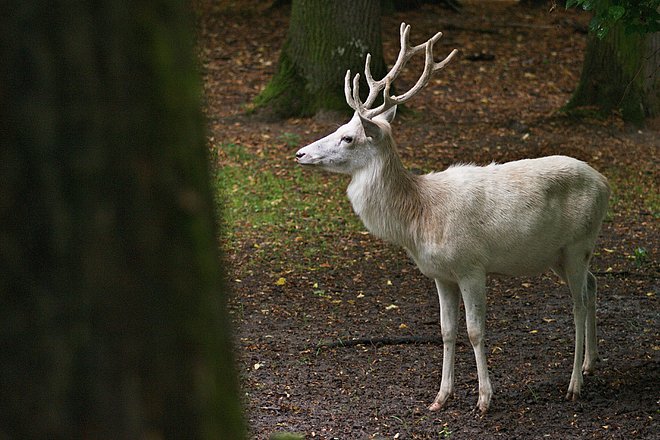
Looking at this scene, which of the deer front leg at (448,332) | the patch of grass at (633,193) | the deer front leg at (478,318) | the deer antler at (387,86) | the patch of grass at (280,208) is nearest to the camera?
the deer front leg at (478,318)

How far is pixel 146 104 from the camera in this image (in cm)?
166

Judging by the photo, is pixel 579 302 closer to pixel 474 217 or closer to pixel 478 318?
pixel 478 318

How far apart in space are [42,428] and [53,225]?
34 centimetres

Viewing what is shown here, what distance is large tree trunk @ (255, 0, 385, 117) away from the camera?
43.1ft

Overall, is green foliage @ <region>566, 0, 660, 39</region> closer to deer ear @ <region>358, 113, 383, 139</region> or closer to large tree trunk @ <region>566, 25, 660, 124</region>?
deer ear @ <region>358, 113, 383, 139</region>

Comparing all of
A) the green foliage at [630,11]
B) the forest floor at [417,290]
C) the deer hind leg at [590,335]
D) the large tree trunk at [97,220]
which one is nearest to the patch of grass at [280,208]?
the forest floor at [417,290]

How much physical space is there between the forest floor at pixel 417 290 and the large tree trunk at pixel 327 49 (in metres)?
0.34

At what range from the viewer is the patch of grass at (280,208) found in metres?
9.47

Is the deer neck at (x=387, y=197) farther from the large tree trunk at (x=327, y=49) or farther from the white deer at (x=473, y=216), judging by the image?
the large tree trunk at (x=327, y=49)

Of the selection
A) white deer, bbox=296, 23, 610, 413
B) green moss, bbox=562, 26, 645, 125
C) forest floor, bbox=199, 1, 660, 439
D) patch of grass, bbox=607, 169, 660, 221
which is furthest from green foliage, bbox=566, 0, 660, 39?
green moss, bbox=562, 26, 645, 125

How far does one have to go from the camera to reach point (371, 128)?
589 centimetres

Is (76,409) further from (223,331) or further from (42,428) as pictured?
(223,331)

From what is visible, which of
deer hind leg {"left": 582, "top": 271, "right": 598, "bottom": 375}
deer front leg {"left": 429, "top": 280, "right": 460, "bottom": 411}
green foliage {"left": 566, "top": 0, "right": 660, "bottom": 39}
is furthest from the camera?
deer hind leg {"left": 582, "top": 271, "right": 598, "bottom": 375}

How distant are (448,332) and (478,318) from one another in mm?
261
